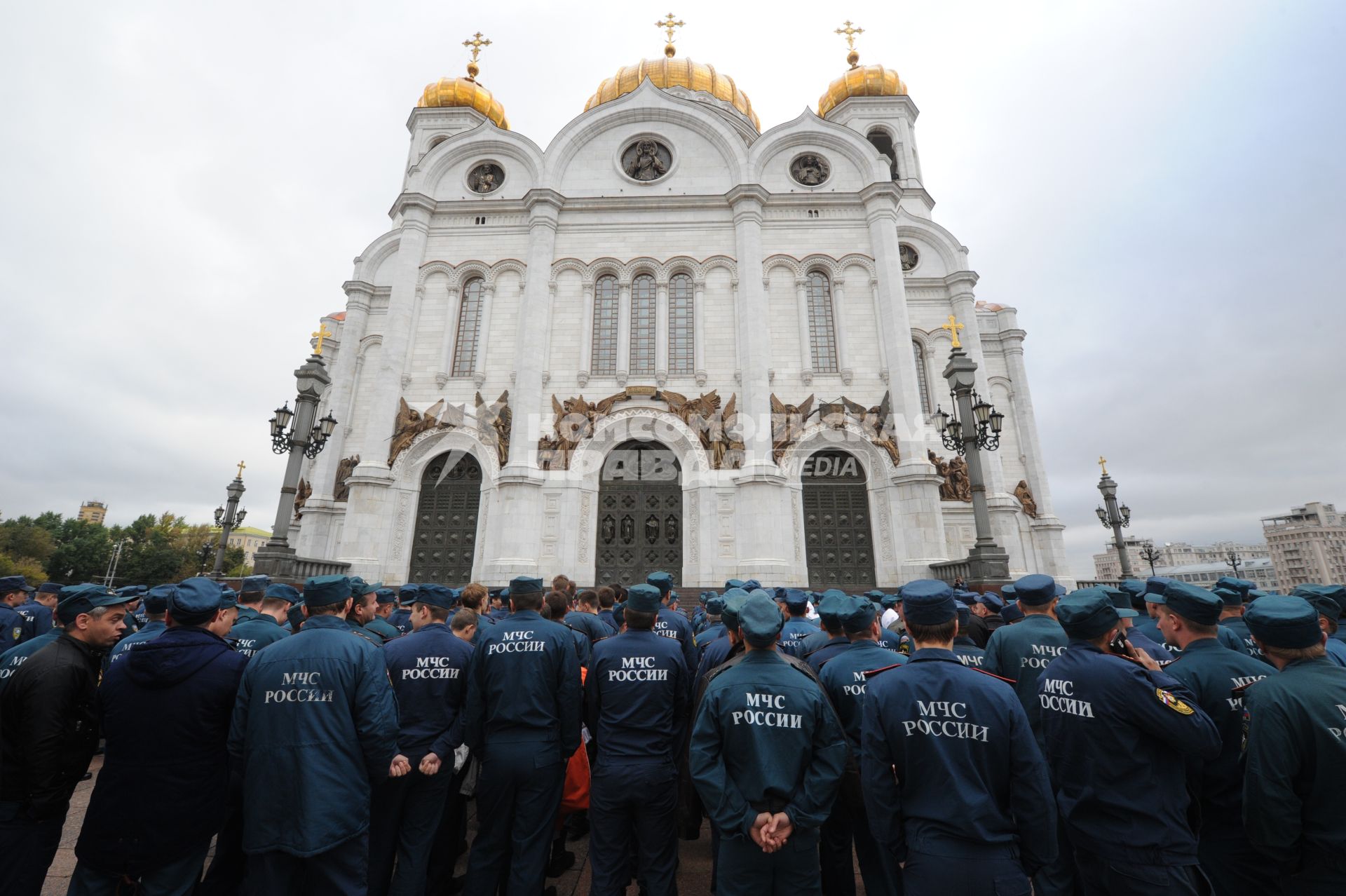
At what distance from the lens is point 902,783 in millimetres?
2645

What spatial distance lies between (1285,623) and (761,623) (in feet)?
7.91

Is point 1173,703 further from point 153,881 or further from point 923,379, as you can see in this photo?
point 923,379

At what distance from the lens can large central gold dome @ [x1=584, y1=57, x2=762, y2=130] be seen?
2709cm

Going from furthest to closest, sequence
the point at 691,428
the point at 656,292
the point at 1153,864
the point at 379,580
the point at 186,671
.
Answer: the point at 656,292, the point at 691,428, the point at 379,580, the point at 186,671, the point at 1153,864

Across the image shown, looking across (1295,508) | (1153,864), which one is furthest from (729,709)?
(1295,508)

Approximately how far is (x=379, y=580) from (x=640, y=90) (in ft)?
61.9

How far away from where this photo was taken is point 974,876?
239 centimetres

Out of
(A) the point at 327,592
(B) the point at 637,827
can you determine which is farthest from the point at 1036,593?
(A) the point at 327,592

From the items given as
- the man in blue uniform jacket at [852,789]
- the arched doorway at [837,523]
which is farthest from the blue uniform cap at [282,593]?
the arched doorway at [837,523]

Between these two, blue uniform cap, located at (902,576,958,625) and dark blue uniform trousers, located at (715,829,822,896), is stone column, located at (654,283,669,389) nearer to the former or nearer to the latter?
blue uniform cap, located at (902,576,958,625)

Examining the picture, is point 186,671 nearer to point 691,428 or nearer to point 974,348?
point 691,428

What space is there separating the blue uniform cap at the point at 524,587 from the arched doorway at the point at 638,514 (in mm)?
12496

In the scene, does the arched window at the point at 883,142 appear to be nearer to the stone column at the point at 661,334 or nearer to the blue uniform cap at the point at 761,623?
the stone column at the point at 661,334

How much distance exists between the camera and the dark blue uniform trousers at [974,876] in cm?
237
